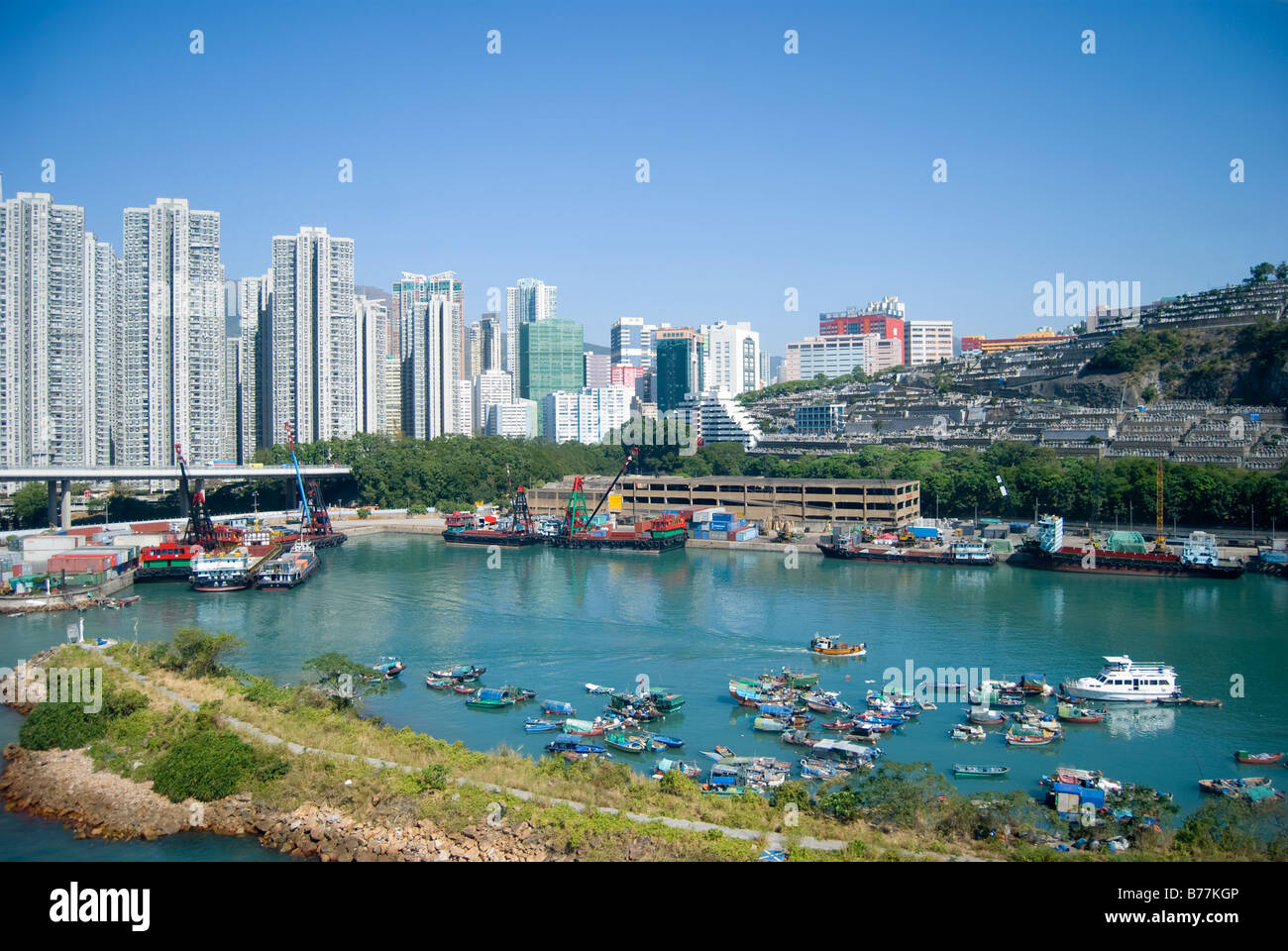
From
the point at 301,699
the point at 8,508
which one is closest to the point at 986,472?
the point at 301,699

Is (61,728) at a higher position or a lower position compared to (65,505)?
lower

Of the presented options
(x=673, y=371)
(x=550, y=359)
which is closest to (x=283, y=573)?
(x=673, y=371)

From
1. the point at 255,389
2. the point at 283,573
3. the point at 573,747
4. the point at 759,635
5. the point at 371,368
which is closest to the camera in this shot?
the point at 573,747

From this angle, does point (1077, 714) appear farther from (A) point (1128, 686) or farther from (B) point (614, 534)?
(B) point (614, 534)

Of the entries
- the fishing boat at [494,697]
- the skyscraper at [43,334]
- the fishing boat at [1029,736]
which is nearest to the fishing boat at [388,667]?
the fishing boat at [494,697]

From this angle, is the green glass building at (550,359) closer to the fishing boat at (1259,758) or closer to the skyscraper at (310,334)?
the skyscraper at (310,334)

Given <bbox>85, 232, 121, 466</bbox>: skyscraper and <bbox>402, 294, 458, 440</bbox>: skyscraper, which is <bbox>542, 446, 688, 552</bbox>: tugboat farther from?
<bbox>402, 294, 458, 440</bbox>: skyscraper

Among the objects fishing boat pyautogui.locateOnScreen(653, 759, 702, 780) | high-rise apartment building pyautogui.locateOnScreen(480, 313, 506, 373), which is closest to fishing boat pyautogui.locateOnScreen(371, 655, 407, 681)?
fishing boat pyautogui.locateOnScreen(653, 759, 702, 780)
